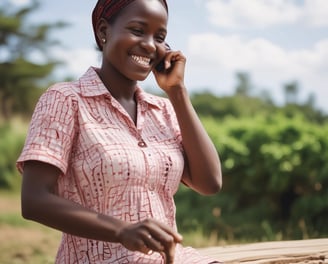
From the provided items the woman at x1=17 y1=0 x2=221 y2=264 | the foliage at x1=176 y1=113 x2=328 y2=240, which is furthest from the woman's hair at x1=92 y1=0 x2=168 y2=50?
the foliage at x1=176 y1=113 x2=328 y2=240

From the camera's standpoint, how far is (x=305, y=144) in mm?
7426

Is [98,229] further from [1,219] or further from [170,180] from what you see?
[1,219]

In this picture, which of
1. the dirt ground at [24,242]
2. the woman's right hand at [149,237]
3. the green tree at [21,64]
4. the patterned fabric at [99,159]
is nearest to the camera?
the woman's right hand at [149,237]

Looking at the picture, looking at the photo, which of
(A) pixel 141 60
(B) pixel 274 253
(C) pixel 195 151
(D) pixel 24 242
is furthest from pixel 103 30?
(D) pixel 24 242

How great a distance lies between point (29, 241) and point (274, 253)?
4869mm

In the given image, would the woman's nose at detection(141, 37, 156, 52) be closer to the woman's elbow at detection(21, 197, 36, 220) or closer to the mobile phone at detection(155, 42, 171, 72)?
the mobile phone at detection(155, 42, 171, 72)

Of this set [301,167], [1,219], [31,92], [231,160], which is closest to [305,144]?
[301,167]

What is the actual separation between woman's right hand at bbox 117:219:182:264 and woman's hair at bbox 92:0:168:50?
2.71 ft

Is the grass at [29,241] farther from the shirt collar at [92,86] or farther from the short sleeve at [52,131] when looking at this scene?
the short sleeve at [52,131]

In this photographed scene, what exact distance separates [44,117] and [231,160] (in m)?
6.12

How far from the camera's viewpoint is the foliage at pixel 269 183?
7.34 meters

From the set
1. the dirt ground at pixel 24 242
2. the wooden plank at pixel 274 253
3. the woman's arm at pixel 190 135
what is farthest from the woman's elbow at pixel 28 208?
the dirt ground at pixel 24 242

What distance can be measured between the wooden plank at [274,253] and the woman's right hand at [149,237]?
1.30 metres

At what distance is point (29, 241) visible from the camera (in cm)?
745
